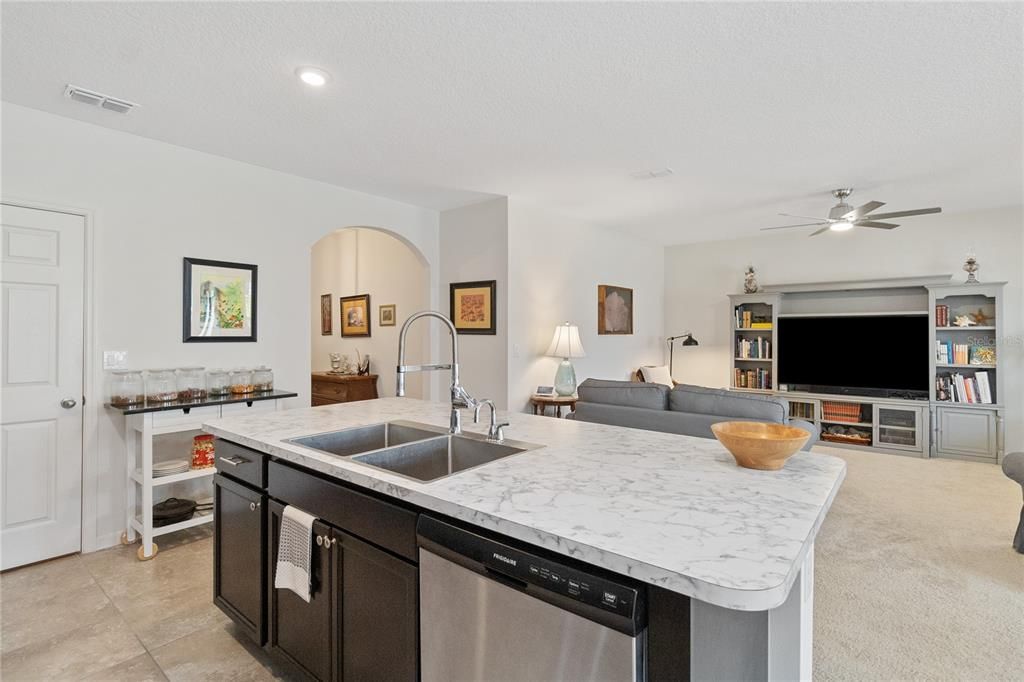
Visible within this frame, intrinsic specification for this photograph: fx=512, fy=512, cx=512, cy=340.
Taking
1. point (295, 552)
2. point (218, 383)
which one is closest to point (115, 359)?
point (218, 383)

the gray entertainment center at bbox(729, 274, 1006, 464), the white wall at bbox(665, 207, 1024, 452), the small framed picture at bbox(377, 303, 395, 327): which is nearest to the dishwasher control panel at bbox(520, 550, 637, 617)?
the small framed picture at bbox(377, 303, 395, 327)

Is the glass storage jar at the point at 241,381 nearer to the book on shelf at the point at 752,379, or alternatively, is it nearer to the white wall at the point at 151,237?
the white wall at the point at 151,237

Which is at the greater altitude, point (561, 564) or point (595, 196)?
point (595, 196)

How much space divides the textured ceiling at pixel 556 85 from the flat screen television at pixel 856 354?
1802 mm

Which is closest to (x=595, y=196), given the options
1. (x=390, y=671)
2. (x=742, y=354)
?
(x=742, y=354)

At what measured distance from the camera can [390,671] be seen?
4.65 ft

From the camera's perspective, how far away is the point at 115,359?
3.11m

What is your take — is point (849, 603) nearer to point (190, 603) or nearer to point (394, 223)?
point (190, 603)

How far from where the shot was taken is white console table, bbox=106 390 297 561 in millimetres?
2896

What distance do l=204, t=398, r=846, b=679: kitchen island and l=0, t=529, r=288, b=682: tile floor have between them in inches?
37.4

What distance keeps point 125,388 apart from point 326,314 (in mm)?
3714

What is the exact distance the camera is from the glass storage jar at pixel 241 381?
11.3 feet

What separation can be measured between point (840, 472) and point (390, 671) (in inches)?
54.6

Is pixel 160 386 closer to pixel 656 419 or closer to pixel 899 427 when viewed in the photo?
pixel 656 419
